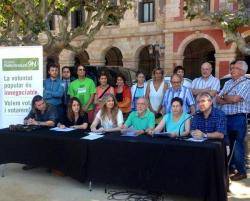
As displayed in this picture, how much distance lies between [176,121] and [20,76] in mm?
3293

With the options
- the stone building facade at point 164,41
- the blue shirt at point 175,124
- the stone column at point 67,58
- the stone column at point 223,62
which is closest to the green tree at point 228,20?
the blue shirt at point 175,124

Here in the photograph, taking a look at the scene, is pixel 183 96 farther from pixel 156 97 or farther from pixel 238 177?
pixel 238 177

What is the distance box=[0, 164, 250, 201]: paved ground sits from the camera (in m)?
5.38

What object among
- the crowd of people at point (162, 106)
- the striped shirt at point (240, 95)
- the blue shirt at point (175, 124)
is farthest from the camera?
the striped shirt at point (240, 95)

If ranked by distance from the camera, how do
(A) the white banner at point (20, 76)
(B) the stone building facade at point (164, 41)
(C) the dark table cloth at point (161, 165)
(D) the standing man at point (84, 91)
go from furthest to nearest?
(B) the stone building facade at point (164, 41), (A) the white banner at point (20, 76), (D) the standing man at point (84, 91), (C) the dark table cloth at point (161, 165)

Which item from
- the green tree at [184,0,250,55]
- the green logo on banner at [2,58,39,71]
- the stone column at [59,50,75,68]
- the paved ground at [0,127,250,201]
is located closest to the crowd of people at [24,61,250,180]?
the green logo on banner at [2,58,39,71]

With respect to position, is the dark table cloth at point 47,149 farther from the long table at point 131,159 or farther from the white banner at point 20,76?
the white banner at point 20,76

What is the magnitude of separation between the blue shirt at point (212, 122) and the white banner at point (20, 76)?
10.6 ft

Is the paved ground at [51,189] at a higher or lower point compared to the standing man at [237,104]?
lower

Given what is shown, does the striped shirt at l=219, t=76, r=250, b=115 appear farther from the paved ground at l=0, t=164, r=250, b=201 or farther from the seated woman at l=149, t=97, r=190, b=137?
the paved ground at l=0, t=164, r=250, b=201

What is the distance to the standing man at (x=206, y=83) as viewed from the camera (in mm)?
6309

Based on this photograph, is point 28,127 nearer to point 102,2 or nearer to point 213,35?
point 102,2

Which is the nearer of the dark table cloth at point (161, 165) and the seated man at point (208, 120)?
the dark table cloth at point (161, 165)

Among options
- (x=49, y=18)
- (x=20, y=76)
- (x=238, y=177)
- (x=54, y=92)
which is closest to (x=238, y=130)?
(x=238, y=177)
